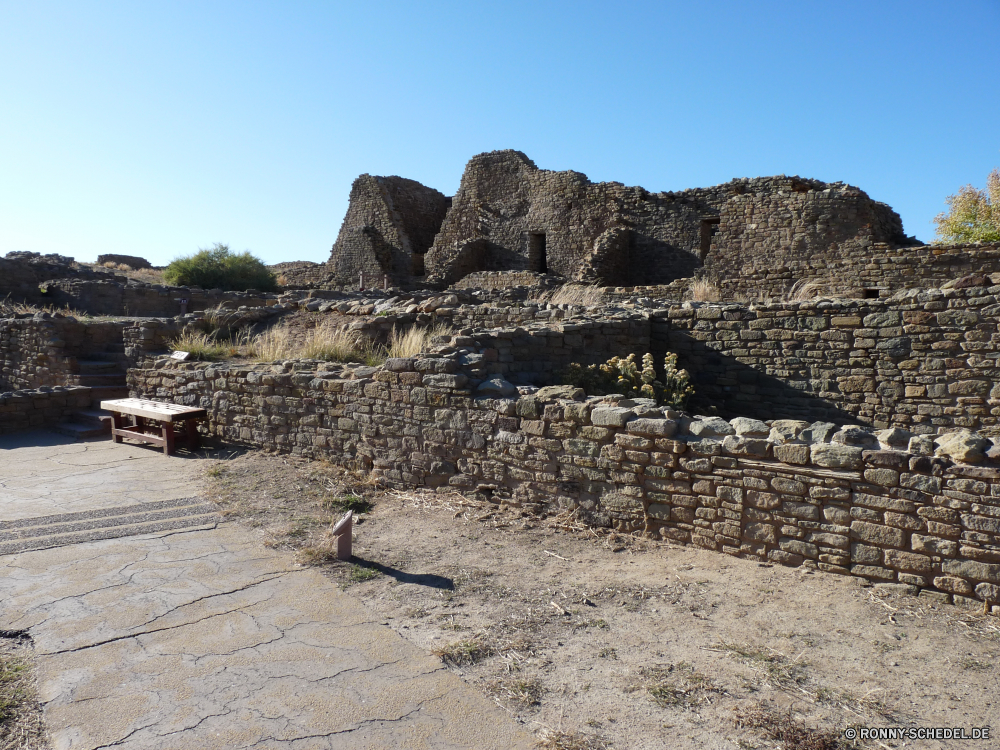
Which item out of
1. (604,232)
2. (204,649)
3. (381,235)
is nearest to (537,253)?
(604,232)

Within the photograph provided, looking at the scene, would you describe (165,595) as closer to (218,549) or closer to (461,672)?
(218,549)

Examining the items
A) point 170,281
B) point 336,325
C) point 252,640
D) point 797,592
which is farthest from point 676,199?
point 252,640

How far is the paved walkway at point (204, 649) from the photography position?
108 inches

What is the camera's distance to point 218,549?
478cm

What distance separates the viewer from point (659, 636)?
344cm

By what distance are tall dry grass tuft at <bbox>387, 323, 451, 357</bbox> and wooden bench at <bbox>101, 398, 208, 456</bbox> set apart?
7.91 ft

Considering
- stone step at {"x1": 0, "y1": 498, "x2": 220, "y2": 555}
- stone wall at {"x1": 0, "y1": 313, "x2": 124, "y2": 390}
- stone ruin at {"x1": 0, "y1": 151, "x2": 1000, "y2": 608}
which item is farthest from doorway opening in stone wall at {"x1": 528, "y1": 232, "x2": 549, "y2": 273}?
stone step at {"x1": 0, "y1": 498, "x2": 220, "y2": 555}

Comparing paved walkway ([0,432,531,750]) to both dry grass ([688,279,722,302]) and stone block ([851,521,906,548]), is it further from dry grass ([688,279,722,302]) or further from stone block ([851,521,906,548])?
dry grass ([688,279,722,302])

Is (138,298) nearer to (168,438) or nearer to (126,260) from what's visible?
(168,438)

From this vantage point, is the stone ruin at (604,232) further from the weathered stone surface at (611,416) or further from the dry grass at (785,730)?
the dry grass at (785,730)

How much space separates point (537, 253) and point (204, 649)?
68.4ft

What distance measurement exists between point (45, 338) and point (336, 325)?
5238 millimetres

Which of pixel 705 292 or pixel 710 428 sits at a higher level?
pixel 705 292

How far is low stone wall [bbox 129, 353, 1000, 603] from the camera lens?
3.62 metres
